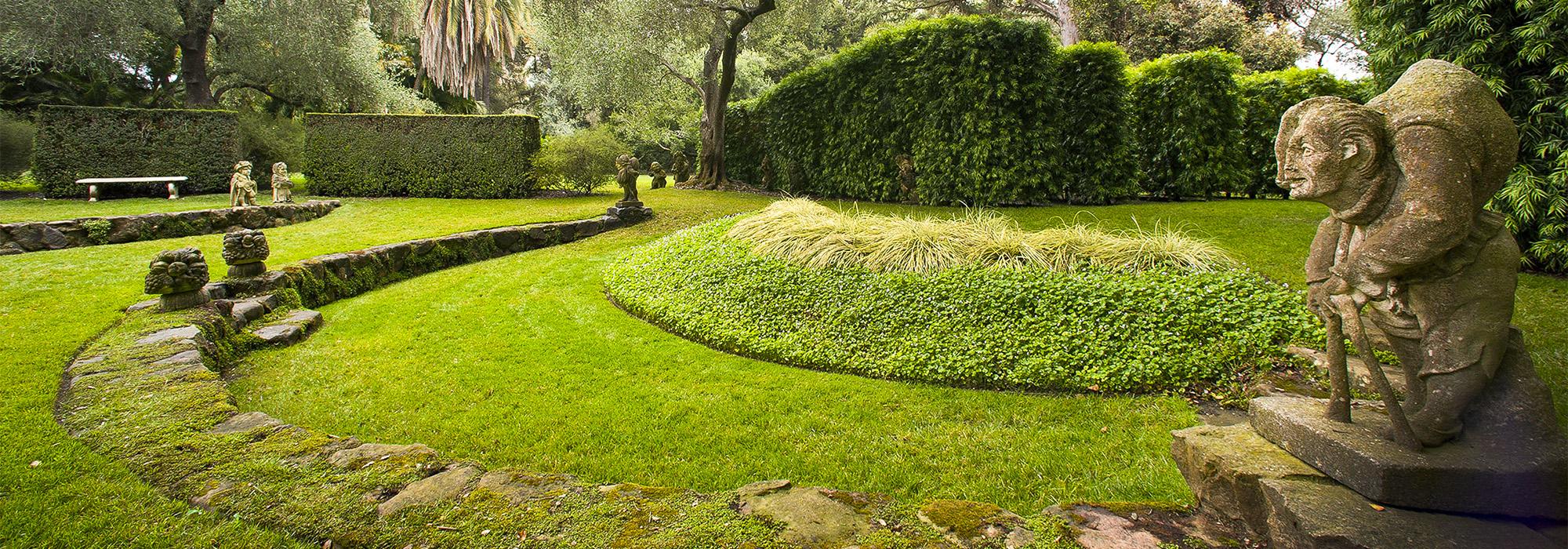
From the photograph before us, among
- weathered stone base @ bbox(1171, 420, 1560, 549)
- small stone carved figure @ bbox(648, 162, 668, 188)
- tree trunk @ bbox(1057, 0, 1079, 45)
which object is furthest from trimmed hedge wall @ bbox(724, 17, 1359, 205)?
weathered stone base @ bbox(1171, 420, 1560, 549)

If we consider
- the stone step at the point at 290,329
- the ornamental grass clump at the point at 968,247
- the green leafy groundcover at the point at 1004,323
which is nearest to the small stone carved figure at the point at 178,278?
the stone step at the point at 290,329

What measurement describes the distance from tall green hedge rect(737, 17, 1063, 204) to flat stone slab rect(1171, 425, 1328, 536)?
7937 millimetres

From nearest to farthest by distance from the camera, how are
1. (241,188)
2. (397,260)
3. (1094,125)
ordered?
(397,260) < (1094,125) < (241,188)

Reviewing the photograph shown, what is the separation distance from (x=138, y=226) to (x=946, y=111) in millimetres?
12615

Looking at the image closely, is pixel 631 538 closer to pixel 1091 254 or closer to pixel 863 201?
pixel 1091 254

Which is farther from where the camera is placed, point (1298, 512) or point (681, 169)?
point (681, 169)

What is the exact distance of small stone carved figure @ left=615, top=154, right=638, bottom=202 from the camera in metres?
11.4

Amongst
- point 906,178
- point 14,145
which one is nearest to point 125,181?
point 14,145

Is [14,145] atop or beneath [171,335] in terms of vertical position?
atop

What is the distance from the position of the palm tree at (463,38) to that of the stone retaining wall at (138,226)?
13.7m

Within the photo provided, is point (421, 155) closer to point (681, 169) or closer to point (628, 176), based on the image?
point (681, 169)

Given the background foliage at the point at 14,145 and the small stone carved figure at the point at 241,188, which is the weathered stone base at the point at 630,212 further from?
the background foliage at the point at 14,145

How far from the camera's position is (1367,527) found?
6.20 feet

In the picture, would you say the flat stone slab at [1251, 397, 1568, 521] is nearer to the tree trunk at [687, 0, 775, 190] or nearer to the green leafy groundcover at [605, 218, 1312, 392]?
the green leafy groundcover at [605, 218, 1312, 392]
